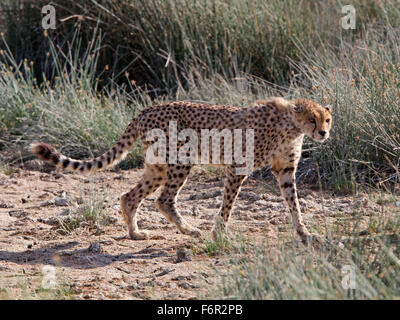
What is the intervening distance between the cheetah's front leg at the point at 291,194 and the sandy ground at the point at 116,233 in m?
0.10

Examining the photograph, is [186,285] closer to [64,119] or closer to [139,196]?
[139,196]

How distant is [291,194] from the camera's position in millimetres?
4621

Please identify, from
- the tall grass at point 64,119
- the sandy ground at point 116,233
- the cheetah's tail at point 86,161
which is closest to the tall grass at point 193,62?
the tall grass at point 64,119

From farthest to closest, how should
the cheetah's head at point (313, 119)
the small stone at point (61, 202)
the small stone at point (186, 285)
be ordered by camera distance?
the small stone at point (61, 202) < the cheetah's head at point (313, 119) < the small stone at point (186, 285)

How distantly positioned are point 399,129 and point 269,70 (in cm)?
218

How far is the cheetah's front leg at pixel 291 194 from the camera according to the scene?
14.8ft

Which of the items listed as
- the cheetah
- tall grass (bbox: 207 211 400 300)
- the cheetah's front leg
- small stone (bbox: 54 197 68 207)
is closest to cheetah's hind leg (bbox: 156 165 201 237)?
the cheetah

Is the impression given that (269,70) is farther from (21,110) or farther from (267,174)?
(21,110)

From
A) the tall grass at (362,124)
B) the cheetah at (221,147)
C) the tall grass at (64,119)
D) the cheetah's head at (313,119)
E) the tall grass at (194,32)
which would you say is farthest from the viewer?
the tall grass at (194,32)

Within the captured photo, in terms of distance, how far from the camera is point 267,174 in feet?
19.9

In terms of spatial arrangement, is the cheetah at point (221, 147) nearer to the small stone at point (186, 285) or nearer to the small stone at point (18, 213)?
the small stone at point (186, 285)

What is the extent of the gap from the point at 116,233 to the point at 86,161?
0.62 meters

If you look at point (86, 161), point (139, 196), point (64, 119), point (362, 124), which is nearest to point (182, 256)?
point (139, 196)
